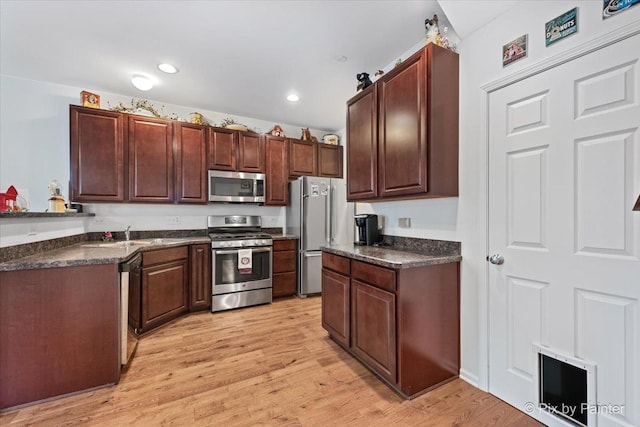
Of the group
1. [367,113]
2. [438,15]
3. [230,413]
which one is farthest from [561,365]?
[438,15]

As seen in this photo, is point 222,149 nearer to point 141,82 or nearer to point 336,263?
point 141,82

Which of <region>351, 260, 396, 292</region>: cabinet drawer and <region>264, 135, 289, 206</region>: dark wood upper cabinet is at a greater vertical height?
<region>264, 135, 289, 206</region>: dark wood upper cabinet

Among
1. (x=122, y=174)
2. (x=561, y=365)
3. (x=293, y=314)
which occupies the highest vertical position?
(x=122, y=174)

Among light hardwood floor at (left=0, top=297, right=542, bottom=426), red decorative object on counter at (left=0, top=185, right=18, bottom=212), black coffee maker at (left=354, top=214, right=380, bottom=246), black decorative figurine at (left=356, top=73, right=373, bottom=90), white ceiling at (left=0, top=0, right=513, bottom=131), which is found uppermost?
white ceiling at (left=0, top=0, right=513, bottom=131)

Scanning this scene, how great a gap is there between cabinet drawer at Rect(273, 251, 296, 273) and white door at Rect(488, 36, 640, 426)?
267cm

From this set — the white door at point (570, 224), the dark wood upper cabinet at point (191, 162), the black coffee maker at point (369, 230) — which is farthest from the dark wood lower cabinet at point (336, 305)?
the dark wood upper cabinet at point (191, 162)

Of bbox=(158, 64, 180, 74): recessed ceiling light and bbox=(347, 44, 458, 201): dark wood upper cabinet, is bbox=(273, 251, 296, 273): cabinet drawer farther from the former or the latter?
bbox=(158, 64, 180, 74): recessed ceiling light

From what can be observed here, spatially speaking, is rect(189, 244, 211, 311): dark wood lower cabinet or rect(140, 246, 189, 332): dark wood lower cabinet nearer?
rect(140, 246, 189, 332): dark wood lower cabinet

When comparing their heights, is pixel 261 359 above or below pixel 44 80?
below

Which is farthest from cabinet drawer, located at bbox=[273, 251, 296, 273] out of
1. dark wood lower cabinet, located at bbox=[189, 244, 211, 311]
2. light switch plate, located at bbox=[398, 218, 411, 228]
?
light switch plate, located at bbox=[398, 218, 411, 228]

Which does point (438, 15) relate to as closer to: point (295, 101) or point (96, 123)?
point (295, 101)

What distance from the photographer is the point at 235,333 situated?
2.79 meters

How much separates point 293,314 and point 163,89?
10.3 ft

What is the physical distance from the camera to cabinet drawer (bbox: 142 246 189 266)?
2.74 meters
